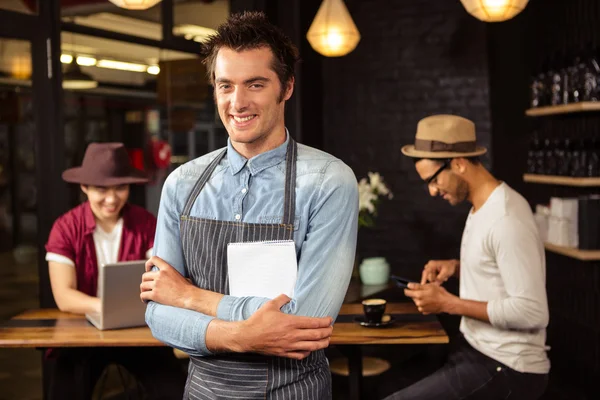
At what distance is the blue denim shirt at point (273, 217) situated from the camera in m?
1.70

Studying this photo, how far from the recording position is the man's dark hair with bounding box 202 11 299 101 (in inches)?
67.6

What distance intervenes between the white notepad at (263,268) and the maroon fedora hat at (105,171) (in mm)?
1944

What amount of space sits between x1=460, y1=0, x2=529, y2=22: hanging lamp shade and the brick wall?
167 centimetres

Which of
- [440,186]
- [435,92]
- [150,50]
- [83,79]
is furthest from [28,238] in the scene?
[435,92]

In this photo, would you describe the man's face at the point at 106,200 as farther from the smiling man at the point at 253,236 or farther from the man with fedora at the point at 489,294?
the smiling man at the point at 253,236

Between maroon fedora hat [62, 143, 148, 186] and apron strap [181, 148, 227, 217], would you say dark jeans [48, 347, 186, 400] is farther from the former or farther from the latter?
apron strap [181, 148, 227, 217]

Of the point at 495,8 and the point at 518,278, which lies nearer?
the point at 518,278

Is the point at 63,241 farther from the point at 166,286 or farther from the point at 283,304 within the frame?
the point at 283,304

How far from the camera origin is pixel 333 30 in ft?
17.1

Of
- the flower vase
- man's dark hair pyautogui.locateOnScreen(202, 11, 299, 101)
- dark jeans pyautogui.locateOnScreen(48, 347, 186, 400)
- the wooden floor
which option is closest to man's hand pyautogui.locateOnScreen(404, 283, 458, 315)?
dark jeans pyautogui.locateOnScreen(48, 347, 186, 400)

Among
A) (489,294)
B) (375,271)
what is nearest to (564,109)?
(375,271)

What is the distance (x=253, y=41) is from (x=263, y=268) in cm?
49

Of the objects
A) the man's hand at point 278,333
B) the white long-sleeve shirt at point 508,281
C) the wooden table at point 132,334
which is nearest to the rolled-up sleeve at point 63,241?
the wooden table at point 132,334

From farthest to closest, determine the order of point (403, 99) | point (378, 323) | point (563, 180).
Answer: point (403, 99), point (563, 180), point (378, 323)
